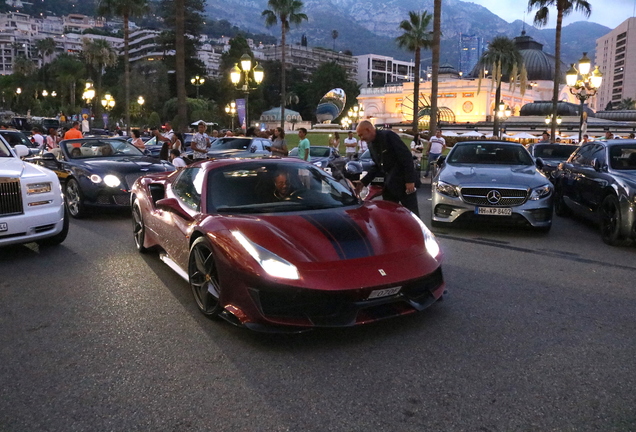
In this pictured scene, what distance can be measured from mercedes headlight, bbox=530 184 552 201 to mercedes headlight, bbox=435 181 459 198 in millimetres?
1087

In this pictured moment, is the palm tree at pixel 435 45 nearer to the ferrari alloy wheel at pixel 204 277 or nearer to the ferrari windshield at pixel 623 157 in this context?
the ferrari windshield at pixel 623 157

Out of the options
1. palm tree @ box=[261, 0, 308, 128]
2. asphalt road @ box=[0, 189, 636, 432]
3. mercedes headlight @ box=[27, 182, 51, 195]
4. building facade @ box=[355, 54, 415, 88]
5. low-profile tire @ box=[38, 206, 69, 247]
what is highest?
building facade @ box=[355, 54, 415, 88]

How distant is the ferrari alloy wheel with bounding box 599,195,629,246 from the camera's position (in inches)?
298

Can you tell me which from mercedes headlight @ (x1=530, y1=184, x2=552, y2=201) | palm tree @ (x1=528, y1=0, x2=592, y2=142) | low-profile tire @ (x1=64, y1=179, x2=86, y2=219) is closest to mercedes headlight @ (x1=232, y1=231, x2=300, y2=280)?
mercedes headlight @ (x1=530, y1=184, x2=552, y2=201)

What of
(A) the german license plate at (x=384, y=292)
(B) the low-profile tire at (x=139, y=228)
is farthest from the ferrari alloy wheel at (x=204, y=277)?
(B) the low-profile tire at (x=139, y=228)

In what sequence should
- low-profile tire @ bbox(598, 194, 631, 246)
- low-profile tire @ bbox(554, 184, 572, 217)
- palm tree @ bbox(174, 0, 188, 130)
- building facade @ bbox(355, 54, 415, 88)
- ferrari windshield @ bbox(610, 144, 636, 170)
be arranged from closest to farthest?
low-profile tire @ bbox(598, 194, 631, 246)
ferrari windshield @ bbox(610, 144, 636, 170)
low-profile tire @ bbox(554, 184, 572, 217)
palm tree @ bbox(174, 0, 188, 130)
building facade @ bbox(355, 54, 415, 88)

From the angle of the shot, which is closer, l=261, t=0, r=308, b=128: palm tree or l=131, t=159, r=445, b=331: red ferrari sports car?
l=131, t=159, r=445, b=331: red ferrari sports car

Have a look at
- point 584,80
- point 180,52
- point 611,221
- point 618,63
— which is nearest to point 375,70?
point 618,63

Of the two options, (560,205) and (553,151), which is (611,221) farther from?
(553,151)

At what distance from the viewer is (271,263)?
381 cm

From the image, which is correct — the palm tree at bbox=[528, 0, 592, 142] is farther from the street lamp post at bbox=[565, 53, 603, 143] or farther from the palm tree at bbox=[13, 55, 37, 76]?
the palm tree at bbox=[13, 55, 37, 76]

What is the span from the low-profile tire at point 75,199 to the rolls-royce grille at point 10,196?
330 centimetres

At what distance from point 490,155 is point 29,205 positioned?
727 centimetres

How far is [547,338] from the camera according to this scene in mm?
4039
